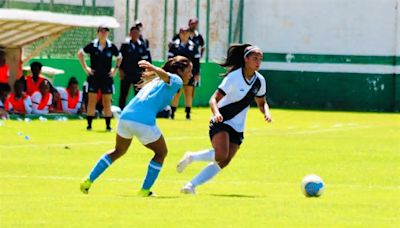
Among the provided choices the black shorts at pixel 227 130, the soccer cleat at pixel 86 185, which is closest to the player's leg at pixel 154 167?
the soccer cleat at pixel 86 185

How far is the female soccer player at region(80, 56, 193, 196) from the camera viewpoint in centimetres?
1523

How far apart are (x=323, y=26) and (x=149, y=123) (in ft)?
85.4

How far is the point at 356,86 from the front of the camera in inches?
1586

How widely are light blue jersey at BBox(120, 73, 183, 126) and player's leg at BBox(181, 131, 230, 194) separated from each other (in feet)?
2.81

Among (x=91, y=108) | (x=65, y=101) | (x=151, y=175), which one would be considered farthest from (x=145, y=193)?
(x=65, y=101)

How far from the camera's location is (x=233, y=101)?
16.3 metres

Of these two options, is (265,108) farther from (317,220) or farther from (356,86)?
(356,86)

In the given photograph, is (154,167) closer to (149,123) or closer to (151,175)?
(151,175)

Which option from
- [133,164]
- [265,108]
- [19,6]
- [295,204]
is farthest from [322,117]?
[295,204]

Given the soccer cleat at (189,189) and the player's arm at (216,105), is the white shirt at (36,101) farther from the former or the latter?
the soccer cleat at (189,189)

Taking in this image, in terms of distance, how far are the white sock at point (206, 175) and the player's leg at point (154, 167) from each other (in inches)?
21.3

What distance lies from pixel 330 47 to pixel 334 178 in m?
22.5

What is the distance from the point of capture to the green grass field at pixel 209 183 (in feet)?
41.9

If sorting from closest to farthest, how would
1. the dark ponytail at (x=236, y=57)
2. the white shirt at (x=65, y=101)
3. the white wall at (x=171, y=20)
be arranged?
the dark ponytail at (x=236, y=57), the white shirt at (x=65, y=101), the white wall at (x=171, y=20)
